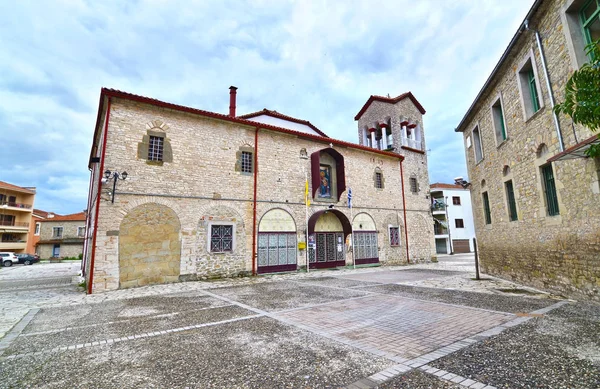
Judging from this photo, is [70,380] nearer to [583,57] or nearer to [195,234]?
[195,234]

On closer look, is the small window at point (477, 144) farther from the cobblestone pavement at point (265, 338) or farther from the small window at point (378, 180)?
the cobblestone pavement at point (265, 338)

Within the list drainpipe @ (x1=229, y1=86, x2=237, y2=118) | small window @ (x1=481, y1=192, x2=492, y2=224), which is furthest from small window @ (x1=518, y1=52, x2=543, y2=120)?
drainpipe @ (x1=229, y1=86, x2=237, y2=118)

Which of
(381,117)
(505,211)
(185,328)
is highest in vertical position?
(381,117)

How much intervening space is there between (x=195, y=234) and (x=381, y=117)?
53.6ft

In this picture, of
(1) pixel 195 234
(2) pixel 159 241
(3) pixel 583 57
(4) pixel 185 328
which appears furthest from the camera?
(1) pixel 195 234

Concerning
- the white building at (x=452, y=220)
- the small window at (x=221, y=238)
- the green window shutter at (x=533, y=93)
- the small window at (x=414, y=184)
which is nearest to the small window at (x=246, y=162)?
the small window at (x=221, y=238)

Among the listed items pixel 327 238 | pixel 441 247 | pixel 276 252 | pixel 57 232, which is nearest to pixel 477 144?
pixel 327 238

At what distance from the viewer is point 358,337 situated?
4492 mm

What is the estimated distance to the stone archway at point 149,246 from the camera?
34.6ft

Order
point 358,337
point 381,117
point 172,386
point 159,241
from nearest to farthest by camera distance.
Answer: point 172,386 < point 358,337 < point 159,241 < point 381,117

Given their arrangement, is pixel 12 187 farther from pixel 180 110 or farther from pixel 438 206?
pixel 438 206

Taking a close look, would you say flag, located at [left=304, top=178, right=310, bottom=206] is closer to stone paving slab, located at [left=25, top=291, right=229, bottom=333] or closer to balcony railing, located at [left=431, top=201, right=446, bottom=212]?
stone paving slab, located at [left=25, top=291, right=229, bottom=333]

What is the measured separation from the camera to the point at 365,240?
57.1 feet

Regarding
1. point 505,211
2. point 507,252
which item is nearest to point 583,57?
point 505,211
